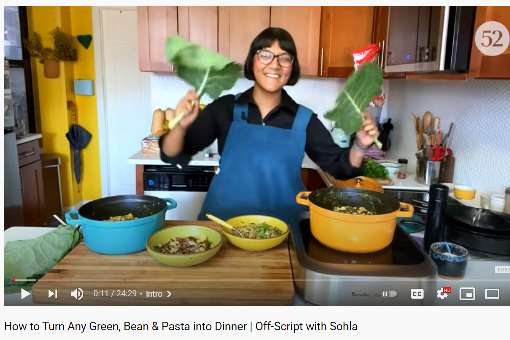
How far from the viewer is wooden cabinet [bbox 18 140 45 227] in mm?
1716

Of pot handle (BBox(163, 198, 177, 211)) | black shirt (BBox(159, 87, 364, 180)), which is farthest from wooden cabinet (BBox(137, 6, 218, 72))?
pot handle (BBox(163, 198, 177, 211))

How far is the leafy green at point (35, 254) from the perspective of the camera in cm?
48

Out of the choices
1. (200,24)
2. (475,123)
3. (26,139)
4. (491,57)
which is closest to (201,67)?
(491,57)

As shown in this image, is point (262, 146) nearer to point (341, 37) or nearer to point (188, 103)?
point (188, 103)

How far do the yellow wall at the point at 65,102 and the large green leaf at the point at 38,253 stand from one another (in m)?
1.66

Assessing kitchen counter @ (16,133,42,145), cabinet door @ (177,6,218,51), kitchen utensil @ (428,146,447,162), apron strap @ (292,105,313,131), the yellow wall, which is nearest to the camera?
apron strap @ (292,105,313,131)

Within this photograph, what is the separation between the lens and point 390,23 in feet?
3.16

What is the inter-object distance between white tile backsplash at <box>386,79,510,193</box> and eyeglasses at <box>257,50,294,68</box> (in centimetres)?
59

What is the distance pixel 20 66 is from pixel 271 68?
5.72 feet

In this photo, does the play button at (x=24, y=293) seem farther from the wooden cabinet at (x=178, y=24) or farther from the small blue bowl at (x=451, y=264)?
the wooden cabinet at (x=178, y=24)

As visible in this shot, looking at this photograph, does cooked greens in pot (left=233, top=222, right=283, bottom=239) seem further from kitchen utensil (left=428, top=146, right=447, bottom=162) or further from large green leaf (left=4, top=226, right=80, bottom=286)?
kitchen utensil (left=428, top=146, right=447, bottom=162)

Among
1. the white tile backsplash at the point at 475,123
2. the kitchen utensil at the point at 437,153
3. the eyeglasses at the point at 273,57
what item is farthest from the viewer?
the kitchen utensil at the point at 437,153
